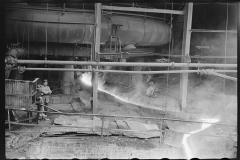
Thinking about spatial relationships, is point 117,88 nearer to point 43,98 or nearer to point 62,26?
point 62,26

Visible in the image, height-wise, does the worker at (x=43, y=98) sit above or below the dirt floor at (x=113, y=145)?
above

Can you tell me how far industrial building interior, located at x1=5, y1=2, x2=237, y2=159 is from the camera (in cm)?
659

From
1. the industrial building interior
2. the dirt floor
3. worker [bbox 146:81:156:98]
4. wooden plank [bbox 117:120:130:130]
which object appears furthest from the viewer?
worker [bbox 146:81:156:98]

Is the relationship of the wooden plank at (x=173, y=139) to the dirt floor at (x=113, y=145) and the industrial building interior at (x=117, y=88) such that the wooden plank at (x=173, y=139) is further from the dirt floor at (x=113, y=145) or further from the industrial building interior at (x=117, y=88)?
the dirt floor at (x=113, y=145)

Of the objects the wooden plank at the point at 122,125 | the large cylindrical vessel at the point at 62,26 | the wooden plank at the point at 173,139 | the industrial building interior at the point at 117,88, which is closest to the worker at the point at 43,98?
the industrial building interior at the point at 117,88

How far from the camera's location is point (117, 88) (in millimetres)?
13391

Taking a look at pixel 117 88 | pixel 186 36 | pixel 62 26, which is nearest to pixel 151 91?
pixel 117 88

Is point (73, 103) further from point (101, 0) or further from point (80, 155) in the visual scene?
point (101, 0)

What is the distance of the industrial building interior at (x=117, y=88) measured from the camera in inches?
260

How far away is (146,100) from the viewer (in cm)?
1062

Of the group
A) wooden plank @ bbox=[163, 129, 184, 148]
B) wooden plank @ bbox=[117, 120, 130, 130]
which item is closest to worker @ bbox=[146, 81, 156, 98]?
wooden plank @ bbox=[117, 120, 130, 130]

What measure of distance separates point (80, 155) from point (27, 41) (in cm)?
568

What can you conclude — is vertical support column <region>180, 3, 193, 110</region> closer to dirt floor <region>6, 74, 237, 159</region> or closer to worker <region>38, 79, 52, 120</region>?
dirt floor <region>6, 74, 237, 159</region>

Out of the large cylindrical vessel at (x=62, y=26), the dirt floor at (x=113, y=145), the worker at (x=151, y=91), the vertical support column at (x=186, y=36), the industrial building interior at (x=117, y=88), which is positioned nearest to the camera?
the dirt floor at (x=113, y=145)
